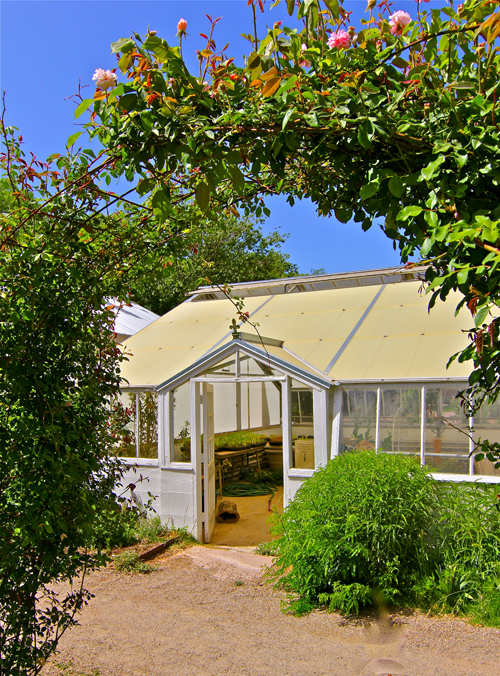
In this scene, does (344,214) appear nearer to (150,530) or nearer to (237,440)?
(150,530)

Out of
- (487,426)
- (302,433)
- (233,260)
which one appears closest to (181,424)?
A: (302,433)

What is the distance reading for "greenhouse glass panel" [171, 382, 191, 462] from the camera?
28.0ft

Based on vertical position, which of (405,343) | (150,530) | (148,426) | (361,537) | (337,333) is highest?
(337,333)

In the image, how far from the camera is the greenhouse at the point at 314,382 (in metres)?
7.12

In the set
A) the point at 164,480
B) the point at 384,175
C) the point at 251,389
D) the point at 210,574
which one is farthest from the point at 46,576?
the point at 251,389

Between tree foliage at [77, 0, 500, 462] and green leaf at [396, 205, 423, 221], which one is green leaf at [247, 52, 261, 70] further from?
green leaf at [396, 205, 423, 221]

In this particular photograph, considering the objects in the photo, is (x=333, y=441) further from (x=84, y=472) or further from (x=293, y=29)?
(x=293, y=29)

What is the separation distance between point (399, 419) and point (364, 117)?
579 centimetres

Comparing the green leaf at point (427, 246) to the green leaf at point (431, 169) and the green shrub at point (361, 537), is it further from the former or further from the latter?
the green shrub at point (361, 537)

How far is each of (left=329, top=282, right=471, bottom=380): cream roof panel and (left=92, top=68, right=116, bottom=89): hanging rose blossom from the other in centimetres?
568

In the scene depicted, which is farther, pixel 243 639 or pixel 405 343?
pixel 405 343

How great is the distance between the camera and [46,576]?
292cm

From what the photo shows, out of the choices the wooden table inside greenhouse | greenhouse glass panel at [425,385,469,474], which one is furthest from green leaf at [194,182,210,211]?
the wooden table inside greenhouse

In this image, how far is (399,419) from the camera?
286 inches
